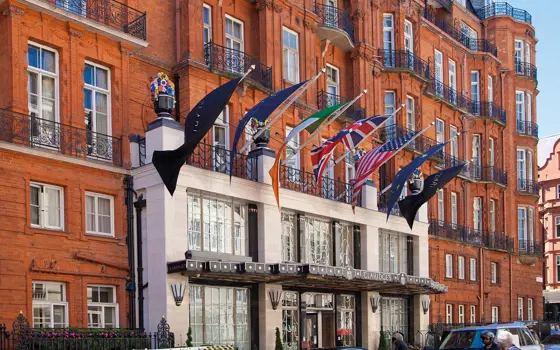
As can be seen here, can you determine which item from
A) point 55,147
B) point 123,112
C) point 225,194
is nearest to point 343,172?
point 225,194

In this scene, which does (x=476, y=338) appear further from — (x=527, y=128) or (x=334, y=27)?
(x=527, y=128)

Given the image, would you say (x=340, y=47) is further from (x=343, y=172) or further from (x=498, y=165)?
(x=498, y=165)

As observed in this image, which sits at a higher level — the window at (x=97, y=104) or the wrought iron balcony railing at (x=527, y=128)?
the wrought iron balcony railing at (x=527, y=128)

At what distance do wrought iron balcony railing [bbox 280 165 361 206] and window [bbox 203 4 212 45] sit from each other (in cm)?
524

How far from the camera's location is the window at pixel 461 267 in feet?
141

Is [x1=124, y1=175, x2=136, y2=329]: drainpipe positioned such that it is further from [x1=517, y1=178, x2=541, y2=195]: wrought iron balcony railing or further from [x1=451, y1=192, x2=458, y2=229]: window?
[x1=517, y1=178, x2=541, y2=195]: wrought iron balcony railing

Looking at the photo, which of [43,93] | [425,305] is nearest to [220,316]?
[43,93]

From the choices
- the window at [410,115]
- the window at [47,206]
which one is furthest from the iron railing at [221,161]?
the window at [410,115]

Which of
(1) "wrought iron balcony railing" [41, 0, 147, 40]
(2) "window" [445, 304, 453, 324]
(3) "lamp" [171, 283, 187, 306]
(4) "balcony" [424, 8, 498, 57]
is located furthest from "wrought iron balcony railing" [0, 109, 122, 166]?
(4) "balcony" [424, 8, 498, 57]

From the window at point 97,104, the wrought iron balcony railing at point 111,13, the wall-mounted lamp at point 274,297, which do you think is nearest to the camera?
the wrought iron balcony railing at point 111,13

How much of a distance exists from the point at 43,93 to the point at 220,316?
8769 mm

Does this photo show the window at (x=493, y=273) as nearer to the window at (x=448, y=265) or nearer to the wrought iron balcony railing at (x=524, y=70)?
the window at (x=448, y=265)

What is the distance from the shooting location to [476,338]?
20672 mm

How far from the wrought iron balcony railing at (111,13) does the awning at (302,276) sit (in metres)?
7.61
